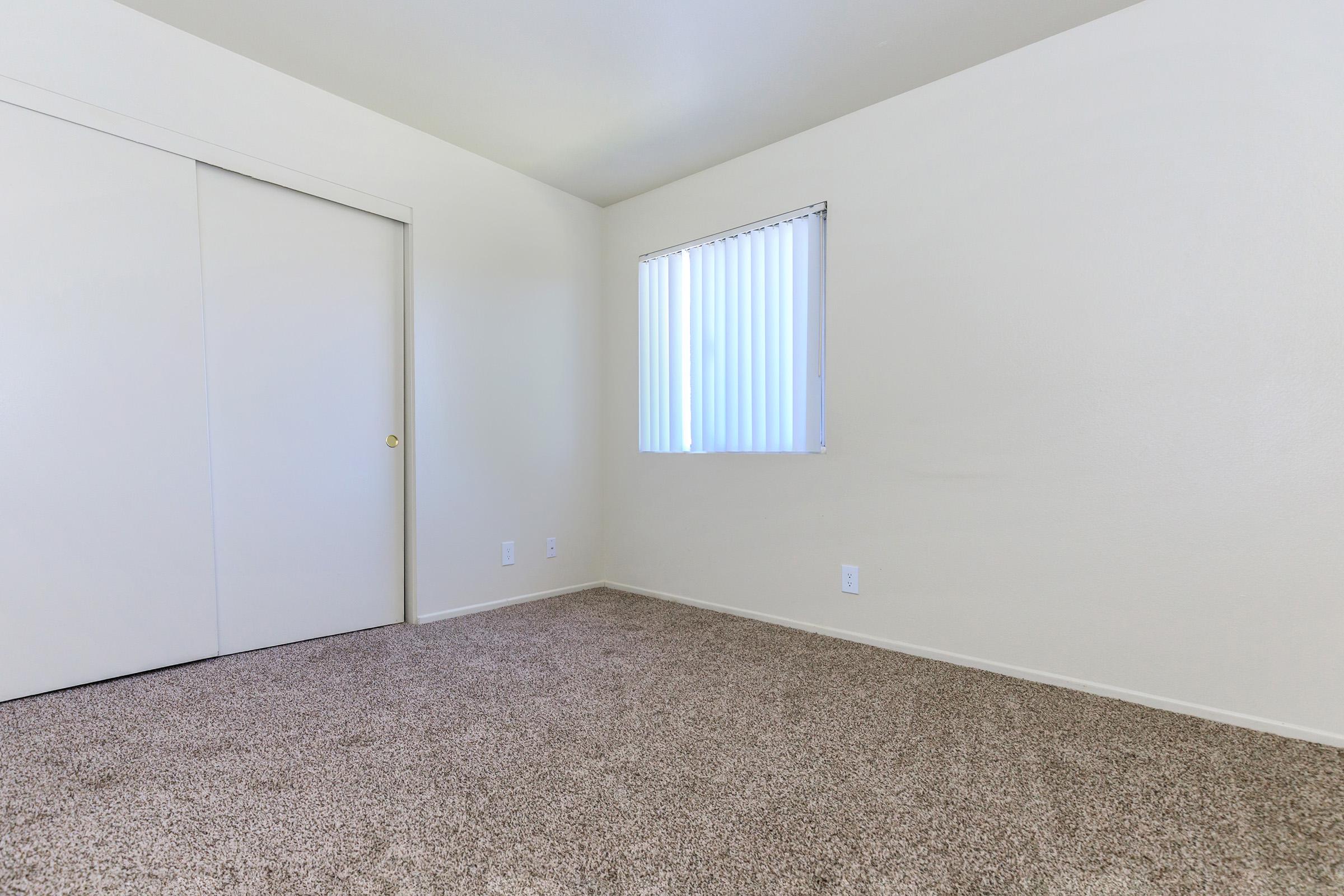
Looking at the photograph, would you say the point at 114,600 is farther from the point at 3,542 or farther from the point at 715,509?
the point at 715,509

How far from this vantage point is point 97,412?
2104mm

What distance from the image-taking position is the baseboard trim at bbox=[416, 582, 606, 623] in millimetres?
3010

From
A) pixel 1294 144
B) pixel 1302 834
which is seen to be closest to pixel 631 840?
pixel 1302 834

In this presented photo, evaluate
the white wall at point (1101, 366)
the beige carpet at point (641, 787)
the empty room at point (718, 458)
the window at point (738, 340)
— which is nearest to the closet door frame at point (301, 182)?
the empty room at point (718, 458)

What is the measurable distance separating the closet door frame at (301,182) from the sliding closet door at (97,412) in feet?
0.12

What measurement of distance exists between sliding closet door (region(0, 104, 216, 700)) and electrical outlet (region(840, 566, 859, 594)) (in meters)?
2.57

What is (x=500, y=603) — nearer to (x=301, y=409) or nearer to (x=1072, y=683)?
(x=301, y=409)

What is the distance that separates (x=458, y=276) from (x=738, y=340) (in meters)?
1.47

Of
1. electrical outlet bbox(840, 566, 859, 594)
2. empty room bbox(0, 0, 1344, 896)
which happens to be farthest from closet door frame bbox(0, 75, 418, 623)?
electrical outlet bbox(840, 566, 859, 594)

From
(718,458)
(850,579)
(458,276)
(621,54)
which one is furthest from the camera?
(718,458)

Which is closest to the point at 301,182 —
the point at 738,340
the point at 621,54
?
the point at 621,54

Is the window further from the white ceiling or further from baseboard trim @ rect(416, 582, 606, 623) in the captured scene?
baseboard trim @ rect(416, 582, 606, 623)

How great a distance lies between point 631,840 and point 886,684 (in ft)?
4.10

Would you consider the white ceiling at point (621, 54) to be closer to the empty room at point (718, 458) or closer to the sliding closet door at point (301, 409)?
the empty room at point (718, 458)
